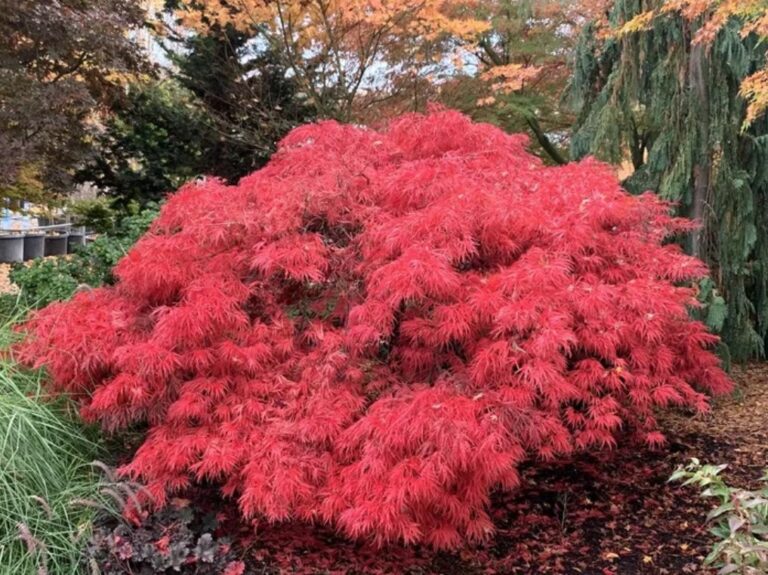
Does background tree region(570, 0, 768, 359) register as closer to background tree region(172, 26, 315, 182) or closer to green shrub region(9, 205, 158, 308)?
background tree region(172, 26, 315, 182)

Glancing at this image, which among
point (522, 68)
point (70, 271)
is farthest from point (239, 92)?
point (70, 271)

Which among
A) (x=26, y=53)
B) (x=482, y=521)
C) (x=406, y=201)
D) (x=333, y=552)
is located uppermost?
(x=26, y=53)

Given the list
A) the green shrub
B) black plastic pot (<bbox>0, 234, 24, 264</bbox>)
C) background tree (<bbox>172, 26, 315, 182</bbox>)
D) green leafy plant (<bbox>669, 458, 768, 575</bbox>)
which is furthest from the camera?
black plastic pot (<bbox>0, 234, 24, 264</bbox>)

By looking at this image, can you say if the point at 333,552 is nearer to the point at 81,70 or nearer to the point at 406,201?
the point at 406,201

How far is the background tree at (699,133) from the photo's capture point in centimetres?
600

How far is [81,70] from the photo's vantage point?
24.4 ft

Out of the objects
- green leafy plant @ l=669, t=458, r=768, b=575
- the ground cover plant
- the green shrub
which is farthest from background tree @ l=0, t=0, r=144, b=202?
green leafy plant @ l=669, t=458, r=768, b=575

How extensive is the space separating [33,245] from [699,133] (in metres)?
14.9

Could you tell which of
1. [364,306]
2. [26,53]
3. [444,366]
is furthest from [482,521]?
[26,53]

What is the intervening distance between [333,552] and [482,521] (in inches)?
35.3

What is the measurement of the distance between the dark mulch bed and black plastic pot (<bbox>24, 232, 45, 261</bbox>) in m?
14.0

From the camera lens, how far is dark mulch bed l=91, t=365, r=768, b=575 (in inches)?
132

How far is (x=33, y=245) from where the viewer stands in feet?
50.1

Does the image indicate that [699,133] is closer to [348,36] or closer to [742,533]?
[742,533]
